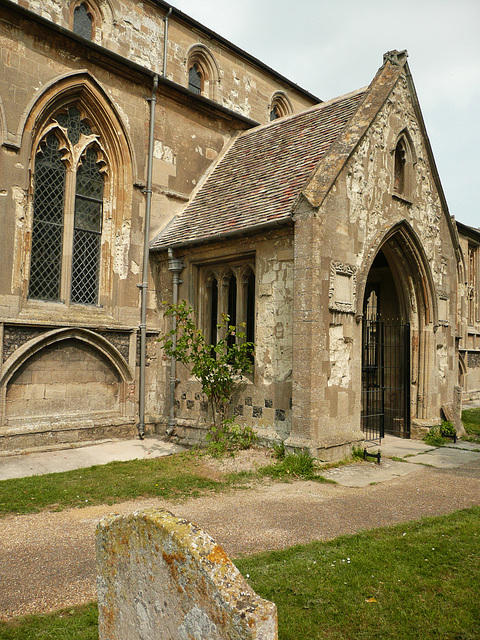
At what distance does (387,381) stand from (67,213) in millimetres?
8040

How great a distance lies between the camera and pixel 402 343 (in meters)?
11.6

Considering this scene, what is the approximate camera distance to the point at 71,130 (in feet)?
33.8

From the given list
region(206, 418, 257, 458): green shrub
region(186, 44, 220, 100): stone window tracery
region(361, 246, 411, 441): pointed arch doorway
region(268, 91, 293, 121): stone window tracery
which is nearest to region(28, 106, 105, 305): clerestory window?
region(206, 418, 257, 458): green shrub

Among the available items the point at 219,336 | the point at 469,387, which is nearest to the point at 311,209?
the point at 219,336

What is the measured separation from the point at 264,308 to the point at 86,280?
12.6 ft

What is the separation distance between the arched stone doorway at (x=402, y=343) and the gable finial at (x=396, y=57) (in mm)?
3376

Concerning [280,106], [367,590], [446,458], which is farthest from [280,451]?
[280,106]

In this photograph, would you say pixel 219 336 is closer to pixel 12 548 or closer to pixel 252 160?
pixel 252 160

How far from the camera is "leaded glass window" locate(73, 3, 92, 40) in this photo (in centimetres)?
1218

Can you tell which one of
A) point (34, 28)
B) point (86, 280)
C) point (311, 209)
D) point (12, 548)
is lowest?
point (12, 548)

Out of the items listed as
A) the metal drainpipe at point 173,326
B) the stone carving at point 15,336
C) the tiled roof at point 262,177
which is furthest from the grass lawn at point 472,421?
the stone carving at point 15,336

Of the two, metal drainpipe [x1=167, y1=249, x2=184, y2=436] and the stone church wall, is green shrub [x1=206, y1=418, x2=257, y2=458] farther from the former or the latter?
metal drainpipe [x1=167, y1=249, x2=184, y2=436]

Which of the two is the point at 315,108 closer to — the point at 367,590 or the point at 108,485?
the point at 108,485

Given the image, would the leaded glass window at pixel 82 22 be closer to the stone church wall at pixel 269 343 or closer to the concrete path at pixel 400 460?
the stone church wall at pixel 269 343
